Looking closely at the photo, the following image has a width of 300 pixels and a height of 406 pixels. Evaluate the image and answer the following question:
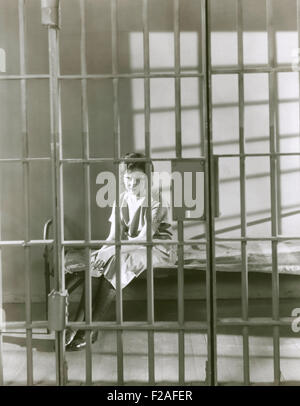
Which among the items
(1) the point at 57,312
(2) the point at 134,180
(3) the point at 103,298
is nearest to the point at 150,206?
(2) the point at 134,180

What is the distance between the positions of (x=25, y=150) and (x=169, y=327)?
1.24 meters

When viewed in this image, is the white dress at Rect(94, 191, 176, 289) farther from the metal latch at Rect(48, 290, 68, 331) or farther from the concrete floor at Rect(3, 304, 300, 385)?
the metal latch at Rect(48, 290, 68, 331)

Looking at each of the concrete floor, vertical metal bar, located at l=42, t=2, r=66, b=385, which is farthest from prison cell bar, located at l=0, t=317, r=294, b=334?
the concrete floor

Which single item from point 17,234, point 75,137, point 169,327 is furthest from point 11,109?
point 169,327

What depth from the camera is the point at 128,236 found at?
11.9 ft

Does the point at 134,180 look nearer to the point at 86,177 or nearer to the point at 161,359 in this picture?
the point at 86,177

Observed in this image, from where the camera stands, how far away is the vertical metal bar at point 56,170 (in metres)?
2.67

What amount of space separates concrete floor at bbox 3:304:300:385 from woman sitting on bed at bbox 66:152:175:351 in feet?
0.66

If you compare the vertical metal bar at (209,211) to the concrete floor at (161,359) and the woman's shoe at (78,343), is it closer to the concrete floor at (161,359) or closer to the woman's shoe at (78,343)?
the concrete floor at (161,359)

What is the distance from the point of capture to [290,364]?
10.7 ft

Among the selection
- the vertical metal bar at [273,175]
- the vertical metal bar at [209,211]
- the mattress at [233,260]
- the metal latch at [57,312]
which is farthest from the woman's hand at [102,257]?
the vertical metal bar at [273,175]

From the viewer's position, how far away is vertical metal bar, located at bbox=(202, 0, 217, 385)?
2674mm

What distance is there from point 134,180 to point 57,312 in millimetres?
1055

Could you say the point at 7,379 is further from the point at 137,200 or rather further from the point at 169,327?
the point at 137,200
